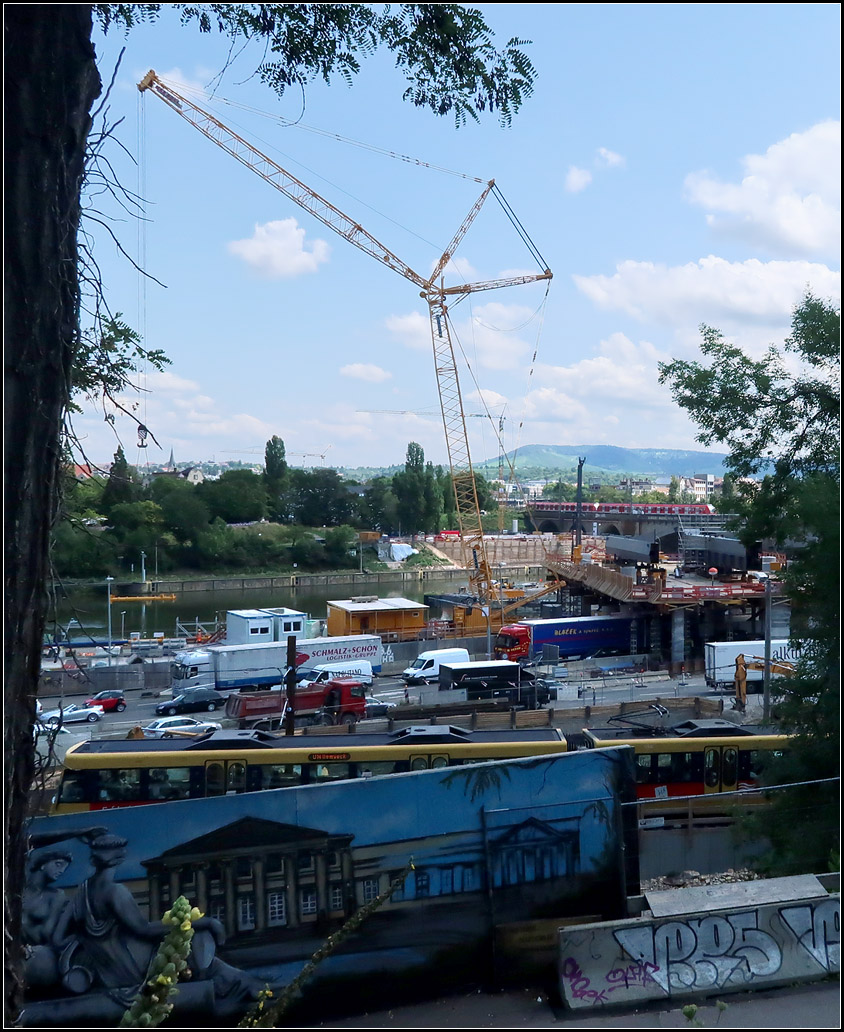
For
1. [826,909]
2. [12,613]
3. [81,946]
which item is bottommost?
[81,946]

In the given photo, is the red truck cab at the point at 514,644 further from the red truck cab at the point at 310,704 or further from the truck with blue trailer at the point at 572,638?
the red truck cab at the point at 310,704

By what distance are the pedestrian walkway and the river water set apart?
108ft

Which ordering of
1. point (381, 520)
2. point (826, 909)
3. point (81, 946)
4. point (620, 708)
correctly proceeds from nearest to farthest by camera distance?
point (826, 909) < point (81, 946) < point (620, 708) < point (381, 520)

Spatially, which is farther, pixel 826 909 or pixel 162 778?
pixel 162 778

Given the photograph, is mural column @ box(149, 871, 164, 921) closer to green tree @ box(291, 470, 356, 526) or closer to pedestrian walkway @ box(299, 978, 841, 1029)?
pedestrian walkway @ box(299, 978, 841, 1029)

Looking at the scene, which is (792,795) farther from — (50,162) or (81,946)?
(50,162)

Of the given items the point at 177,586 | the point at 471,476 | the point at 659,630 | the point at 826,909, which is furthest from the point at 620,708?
the point at 177,586

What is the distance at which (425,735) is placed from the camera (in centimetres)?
1134

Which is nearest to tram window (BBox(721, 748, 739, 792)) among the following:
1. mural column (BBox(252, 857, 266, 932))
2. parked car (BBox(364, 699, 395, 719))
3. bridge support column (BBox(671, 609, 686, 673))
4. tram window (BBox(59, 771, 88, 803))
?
mural column (BBox(252, 857, 266, 932))

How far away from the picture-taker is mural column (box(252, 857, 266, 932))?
6.32 metres

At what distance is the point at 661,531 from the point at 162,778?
51257 mm

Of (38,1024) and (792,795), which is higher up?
(792,795)

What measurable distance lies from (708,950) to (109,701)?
18448mm

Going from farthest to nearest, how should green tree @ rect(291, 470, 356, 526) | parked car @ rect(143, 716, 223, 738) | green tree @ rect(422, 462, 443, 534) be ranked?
green tree @ rect(422, 462, 443, 534), green tree @ rect(291, 470, 356, 526), parked car @ rect(143, 716, 223, 738)
